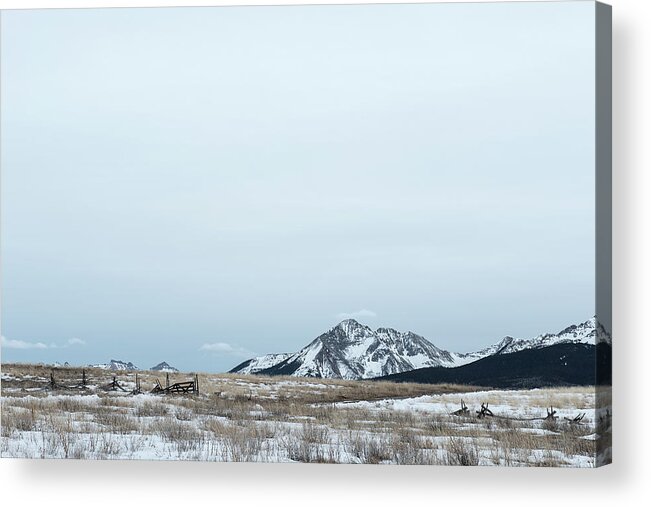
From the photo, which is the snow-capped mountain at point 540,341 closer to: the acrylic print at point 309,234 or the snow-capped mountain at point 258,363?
the acrylic print at point 309,234

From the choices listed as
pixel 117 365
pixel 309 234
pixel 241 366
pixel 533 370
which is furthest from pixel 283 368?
pixel 533 370

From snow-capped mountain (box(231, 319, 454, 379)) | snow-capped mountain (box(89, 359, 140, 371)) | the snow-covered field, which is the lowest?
the snow-covered field

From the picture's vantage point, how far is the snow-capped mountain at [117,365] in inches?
449

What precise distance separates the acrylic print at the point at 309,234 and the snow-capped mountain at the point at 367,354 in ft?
0.06

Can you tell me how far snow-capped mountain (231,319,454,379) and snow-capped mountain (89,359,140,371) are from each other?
860 mm

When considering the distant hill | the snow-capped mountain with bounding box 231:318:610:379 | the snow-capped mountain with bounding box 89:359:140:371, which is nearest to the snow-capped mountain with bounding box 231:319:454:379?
the snow-capped mountain with bounding box 231:318:610:379

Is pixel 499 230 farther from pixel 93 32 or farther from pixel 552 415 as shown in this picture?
pixel 93 32

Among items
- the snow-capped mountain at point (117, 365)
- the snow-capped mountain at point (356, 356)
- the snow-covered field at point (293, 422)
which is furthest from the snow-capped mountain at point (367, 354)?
the snow-capped mountain at point (117, 365)

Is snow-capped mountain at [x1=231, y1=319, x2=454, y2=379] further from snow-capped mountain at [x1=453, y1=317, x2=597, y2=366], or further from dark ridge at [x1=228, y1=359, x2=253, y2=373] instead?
snow-capped mountain at [x1=453, y1=317, x2=597, y2=366]

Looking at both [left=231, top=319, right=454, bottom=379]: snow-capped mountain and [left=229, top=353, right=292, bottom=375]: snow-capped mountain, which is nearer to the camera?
[left=231, top=319, right=454, bottom=379]: snow-capped mountain

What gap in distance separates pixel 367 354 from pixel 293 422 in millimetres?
814

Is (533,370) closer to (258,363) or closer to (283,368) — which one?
(283,368)

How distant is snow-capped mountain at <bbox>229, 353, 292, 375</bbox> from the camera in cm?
1125

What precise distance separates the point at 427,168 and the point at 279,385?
2.11 meters
